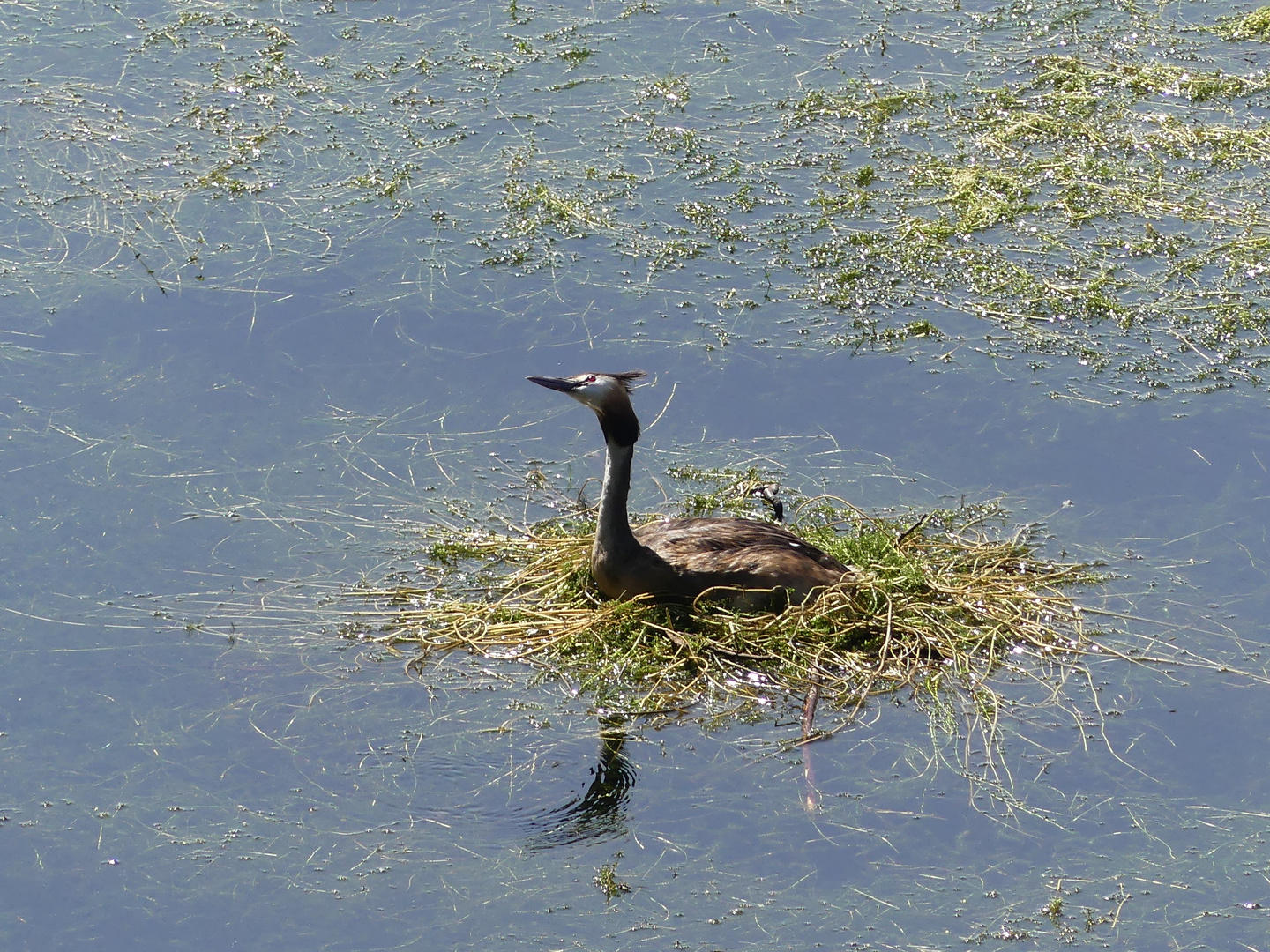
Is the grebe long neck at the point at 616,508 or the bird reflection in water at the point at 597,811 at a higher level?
the grebe long neck at the point at 616,508

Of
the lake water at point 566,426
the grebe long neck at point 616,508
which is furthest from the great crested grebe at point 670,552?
the lake water at point 566,426

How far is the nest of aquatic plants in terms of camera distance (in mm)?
8883

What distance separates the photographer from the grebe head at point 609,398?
9.25m

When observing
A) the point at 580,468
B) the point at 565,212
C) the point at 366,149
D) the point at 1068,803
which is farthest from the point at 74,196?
the point at 1068,803

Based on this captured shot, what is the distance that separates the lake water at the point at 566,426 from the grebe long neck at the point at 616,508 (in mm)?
774

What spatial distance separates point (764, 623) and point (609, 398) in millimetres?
1272

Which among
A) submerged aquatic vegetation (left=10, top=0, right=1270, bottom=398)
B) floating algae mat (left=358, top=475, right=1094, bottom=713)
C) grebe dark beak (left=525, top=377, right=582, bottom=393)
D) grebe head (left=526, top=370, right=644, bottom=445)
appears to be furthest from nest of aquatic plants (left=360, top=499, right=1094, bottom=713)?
submerged aquatic vegetation (left=10, top=0, right=1270, bottom=398)

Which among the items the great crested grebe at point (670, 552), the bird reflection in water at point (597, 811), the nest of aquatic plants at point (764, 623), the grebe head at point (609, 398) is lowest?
the bird reflection in water at point (597, 811)

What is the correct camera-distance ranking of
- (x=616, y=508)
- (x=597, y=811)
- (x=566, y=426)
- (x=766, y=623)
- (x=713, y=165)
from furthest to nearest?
(x=713, y=165)
(x=566, y=426)
(x=616, y=508)
(x=766, y=623)
(x=597, y=811)

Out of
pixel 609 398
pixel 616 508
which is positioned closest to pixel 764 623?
pixel 616 508

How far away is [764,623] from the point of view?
9086mm

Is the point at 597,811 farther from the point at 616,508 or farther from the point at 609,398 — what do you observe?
the point at 609,398

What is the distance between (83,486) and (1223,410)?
6136mm

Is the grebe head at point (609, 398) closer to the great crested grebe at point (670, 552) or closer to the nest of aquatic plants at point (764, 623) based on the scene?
the great crested grebe at point (670, 552)
